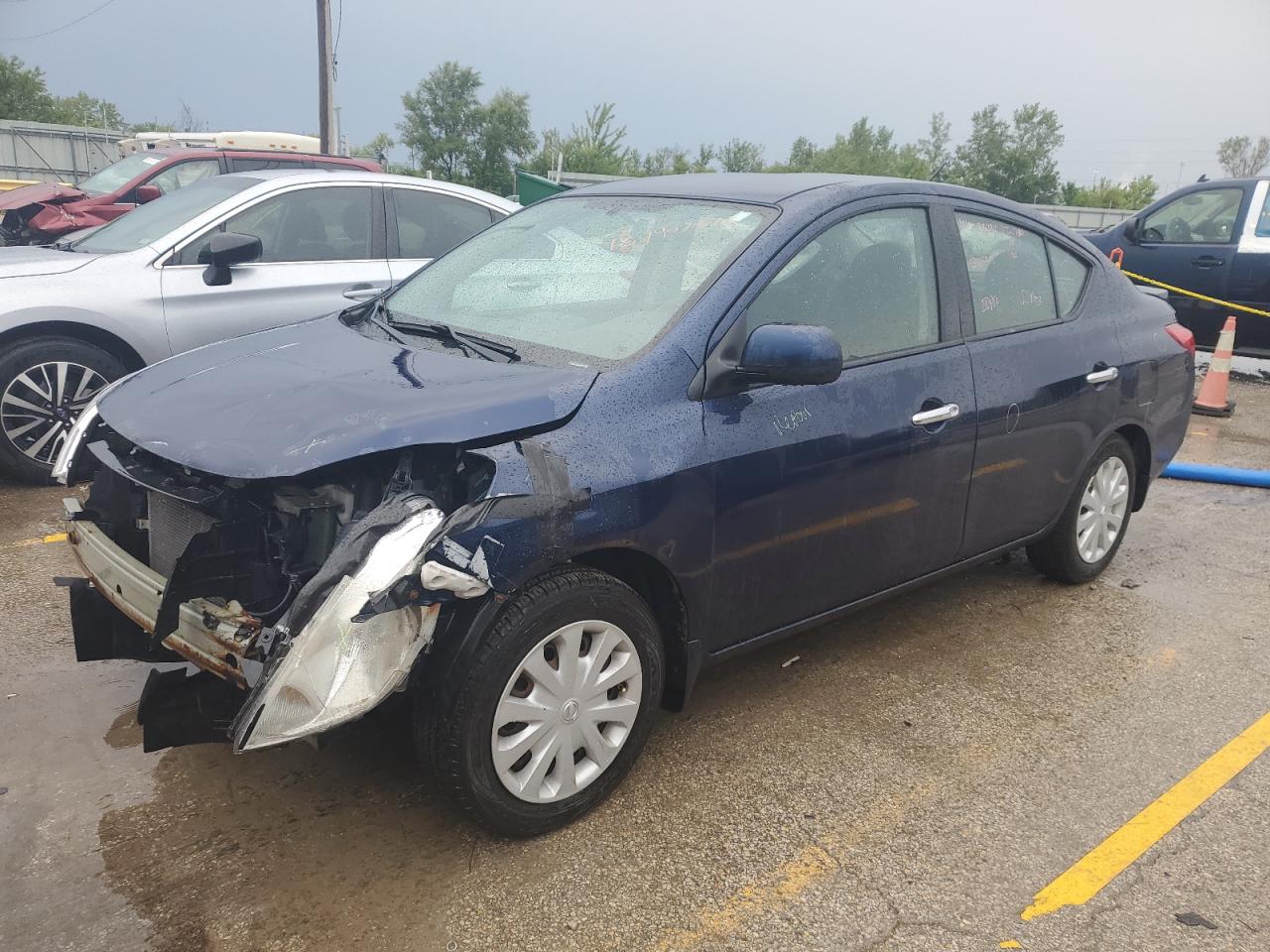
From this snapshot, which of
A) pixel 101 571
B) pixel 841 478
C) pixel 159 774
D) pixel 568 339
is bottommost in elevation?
pixel 159 774

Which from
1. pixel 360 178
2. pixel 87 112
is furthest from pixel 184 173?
pixel 87 112

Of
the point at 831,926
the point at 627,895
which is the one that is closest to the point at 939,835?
the point at 831,926

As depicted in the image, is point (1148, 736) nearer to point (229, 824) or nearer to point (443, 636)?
point (443, 636)

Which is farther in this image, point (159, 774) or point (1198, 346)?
point (1198, 346)

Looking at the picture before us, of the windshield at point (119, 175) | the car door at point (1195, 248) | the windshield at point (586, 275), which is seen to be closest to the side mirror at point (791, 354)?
the windshield at point (586, 275)

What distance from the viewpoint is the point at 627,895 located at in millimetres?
2533

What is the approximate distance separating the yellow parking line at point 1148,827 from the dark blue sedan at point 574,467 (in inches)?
40.9

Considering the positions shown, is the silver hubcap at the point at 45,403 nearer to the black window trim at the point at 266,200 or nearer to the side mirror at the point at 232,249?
the black window trim at the point at 266,200

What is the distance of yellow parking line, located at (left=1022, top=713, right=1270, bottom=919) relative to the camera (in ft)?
8.51

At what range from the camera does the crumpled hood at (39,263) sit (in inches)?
214

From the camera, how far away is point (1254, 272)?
9469 mm

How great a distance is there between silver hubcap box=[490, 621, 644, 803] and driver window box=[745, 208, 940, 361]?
3.45ft

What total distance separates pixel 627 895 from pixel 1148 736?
192cm

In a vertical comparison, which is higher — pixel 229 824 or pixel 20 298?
pixel 20 298
